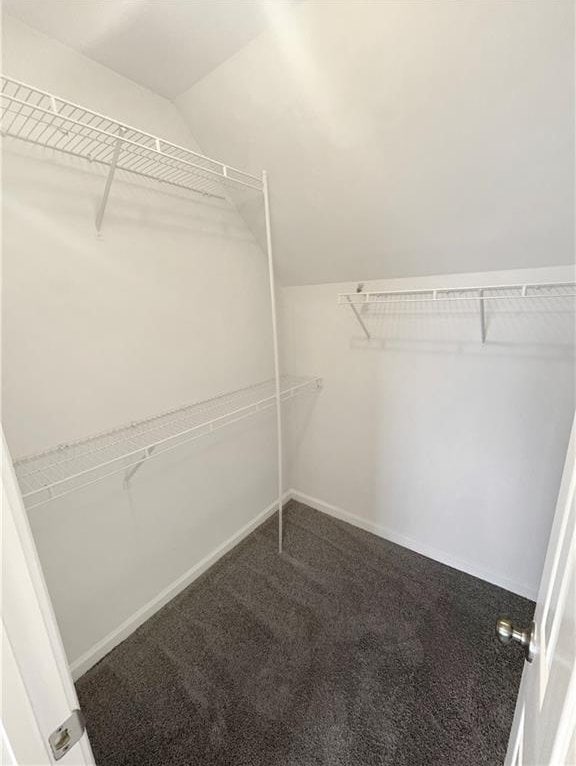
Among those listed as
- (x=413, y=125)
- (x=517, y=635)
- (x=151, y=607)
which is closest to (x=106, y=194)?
(x=413, y=125)

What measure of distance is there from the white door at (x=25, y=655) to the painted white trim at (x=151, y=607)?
4.31ft

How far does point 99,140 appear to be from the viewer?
1243mm

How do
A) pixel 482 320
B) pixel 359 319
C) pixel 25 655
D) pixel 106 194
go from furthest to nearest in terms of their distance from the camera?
pixel 359 319 → pixel 482 320 → pixel 106 194 → pixel 25 655

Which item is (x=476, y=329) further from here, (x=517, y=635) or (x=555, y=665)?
(x=555, y=665)

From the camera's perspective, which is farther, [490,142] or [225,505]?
[225,505]

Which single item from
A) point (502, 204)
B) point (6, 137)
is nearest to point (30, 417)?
point (6, 137)

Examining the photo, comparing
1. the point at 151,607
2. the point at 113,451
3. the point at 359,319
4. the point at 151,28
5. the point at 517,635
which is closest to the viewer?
the point at 517,635

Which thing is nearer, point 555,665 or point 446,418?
point 555,665

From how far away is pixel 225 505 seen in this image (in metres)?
2.14

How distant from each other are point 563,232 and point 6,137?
1983mm

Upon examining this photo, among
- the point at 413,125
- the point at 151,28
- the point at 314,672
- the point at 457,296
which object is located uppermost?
the point at 151,28

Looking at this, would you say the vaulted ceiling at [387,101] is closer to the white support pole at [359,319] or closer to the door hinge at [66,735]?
the white support pole at [359,319]

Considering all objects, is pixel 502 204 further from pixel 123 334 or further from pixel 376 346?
pixel 123 334

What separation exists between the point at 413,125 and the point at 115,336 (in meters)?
1.38
